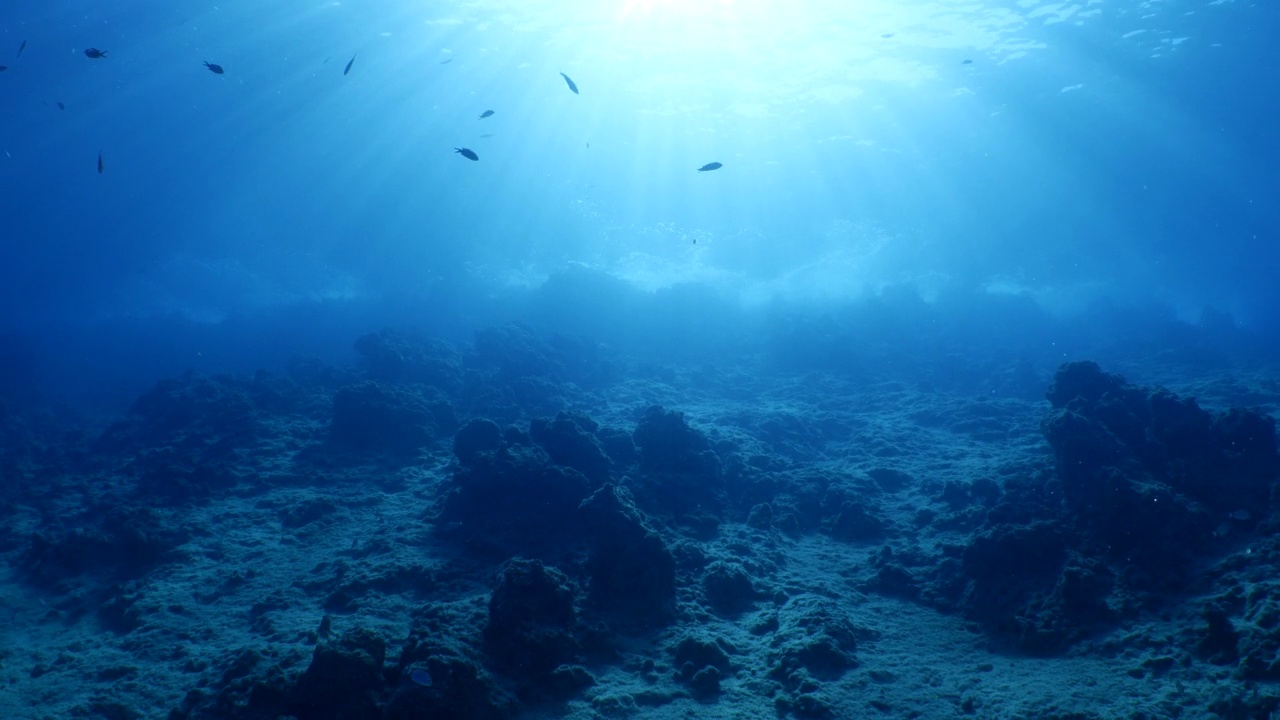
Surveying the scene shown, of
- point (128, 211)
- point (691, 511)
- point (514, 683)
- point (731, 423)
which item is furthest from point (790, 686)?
point (128, 211)

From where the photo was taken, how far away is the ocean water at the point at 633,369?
7016mm

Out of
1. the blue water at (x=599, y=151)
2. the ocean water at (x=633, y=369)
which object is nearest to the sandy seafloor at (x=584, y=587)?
the ocean water at (x=633, y=369)

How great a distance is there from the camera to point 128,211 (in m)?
53.5

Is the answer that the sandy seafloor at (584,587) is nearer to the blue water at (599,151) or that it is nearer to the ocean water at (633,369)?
the ocean water at (633,369)

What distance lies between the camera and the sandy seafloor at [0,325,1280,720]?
20.0 ft

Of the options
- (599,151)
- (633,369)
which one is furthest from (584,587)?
(599,151)

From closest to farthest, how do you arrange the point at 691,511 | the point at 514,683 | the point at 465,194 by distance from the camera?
the point at 514,683 → the point at 691,511 → the point at 465,194

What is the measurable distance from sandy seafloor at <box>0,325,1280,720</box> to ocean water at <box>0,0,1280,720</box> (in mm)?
69

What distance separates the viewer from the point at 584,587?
842 cm

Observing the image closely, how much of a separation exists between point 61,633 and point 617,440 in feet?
31.0

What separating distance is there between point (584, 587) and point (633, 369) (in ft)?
56.3

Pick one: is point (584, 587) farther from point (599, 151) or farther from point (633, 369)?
point (599, 151)

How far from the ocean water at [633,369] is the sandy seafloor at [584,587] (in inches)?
2.7

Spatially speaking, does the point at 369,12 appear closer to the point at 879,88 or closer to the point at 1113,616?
the point at 879,88
